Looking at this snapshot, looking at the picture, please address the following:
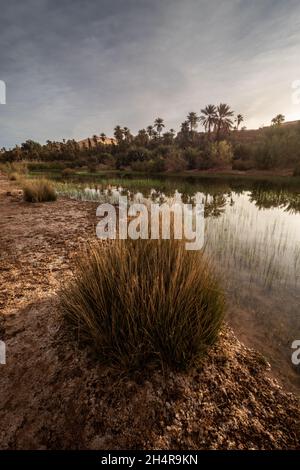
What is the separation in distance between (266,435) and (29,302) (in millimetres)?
2975

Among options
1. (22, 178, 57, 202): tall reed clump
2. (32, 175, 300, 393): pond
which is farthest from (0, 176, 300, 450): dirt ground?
(22, 178, 57, 202): tall reed clump

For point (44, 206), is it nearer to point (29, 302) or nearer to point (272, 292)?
point (29, 302)

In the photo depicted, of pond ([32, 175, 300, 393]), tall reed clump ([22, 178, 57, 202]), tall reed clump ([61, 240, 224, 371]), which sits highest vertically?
tall reed clump ([22, 178, 57, 202])

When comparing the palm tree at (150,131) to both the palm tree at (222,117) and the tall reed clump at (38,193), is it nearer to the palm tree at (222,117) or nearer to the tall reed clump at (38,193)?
the palm tree at (222,117)

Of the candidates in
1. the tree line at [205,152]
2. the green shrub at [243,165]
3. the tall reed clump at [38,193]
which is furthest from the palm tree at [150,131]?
the tall reed clump at [38,193]

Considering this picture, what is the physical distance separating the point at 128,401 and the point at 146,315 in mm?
655

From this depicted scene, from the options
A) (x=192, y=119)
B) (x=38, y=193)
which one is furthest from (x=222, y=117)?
(x=38, y=193)

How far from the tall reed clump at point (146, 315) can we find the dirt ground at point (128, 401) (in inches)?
6.2

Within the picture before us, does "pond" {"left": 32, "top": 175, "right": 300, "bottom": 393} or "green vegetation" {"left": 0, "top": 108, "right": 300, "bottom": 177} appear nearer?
"pond" {"left": 32, "top": 175, "right": 300, "bottom": 393}

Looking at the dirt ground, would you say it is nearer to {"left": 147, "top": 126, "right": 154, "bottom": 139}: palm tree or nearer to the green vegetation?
the green vegetation

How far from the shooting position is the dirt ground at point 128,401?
1.41m

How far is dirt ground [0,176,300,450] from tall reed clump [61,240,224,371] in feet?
0.52

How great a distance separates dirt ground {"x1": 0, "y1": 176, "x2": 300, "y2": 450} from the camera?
4.64ft

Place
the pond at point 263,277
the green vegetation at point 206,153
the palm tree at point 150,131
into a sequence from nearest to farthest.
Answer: the pond at point 263,277
the green vegetation at point 206,153
the palm tree at point 150,131
